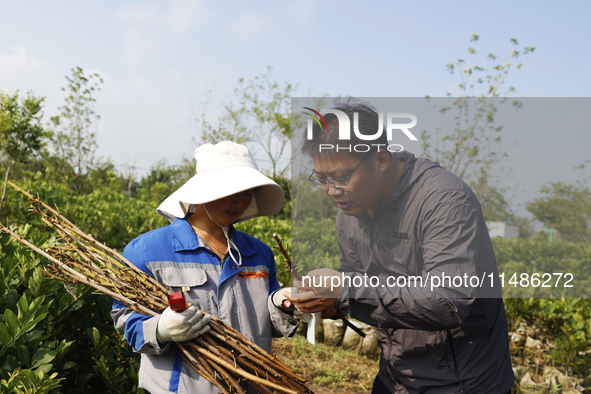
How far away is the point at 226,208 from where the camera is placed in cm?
202

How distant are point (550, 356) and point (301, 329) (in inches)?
104

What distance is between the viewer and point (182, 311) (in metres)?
1.71

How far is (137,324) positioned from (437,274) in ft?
3.72

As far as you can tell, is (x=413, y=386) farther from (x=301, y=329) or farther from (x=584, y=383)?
(x=301, y=329)

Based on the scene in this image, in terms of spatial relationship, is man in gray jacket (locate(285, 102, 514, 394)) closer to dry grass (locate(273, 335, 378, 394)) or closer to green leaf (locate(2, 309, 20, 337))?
green leaf (locate(2, 309, 20, 337))

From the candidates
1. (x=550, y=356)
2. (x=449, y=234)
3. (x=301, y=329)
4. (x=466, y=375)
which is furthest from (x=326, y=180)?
(x=301, y=329)

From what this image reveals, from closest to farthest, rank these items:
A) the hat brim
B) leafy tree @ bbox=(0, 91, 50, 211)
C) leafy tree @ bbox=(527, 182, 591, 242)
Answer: leafy tree @ bbox=(527, 182, 591, 242), the hat brim, leafy tree @ bbox=(0, 91, 50, 211)

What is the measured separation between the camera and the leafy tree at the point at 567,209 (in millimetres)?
1443

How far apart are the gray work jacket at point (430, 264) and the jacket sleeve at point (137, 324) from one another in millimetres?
691

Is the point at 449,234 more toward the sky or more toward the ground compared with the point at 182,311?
more toward the sky

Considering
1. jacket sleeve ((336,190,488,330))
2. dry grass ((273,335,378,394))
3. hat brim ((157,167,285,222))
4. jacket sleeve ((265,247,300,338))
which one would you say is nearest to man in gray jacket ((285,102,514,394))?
jacket sleeve ((336,190,488,330))

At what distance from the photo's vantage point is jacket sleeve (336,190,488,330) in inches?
58.6

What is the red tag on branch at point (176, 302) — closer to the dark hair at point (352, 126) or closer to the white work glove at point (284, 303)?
the white work glove at point (284, 303)

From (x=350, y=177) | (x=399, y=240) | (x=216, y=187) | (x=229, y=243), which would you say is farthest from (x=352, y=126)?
(x=229, y=243)
